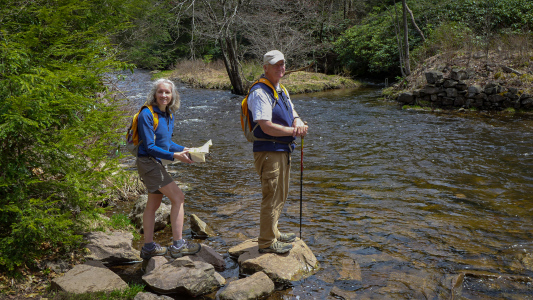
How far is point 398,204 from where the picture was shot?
21.8ft

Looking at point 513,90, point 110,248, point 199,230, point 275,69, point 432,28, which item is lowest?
point 199,230

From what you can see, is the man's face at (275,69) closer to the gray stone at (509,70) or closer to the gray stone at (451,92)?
the gray stone at (451,92)

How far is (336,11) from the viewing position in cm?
3516

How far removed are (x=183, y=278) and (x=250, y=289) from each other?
67 cm

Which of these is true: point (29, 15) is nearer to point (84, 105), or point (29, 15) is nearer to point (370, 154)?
point (84, 105)

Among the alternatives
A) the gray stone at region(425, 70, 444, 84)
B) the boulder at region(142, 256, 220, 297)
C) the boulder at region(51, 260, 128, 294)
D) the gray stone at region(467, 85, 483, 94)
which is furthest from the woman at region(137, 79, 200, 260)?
the gray stone at region(425, 70, 444, 84)

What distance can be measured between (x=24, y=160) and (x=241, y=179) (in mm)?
4808

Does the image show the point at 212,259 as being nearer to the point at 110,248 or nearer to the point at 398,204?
the point at 110,248

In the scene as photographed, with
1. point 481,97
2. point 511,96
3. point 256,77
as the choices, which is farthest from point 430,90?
point 256,77

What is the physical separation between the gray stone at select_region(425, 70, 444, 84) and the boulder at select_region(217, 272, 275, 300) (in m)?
14.7

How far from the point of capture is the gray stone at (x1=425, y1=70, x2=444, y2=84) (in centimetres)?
1641

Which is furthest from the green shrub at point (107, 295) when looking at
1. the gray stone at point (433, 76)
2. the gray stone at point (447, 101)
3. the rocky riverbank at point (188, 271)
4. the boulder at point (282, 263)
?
the gray stone at point (433, 76)

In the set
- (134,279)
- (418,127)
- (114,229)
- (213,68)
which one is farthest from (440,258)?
(213,68)

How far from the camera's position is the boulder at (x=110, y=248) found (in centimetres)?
454
